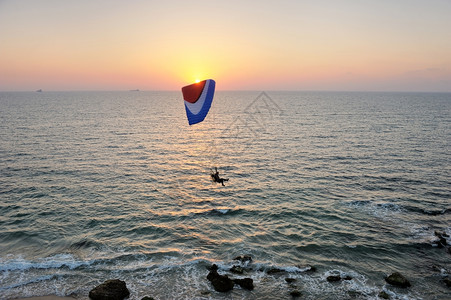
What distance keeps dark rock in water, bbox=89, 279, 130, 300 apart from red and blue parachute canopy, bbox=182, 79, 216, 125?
14311 millimetres

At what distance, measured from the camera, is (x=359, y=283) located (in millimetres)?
19141

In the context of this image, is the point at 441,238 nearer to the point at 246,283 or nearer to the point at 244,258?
the point at 244,258

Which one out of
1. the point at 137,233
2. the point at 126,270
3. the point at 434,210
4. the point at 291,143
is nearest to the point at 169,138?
the point at 291,143

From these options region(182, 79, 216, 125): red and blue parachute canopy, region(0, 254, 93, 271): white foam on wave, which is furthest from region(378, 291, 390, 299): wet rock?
region(0, 254, 93, 271): white foam on wave

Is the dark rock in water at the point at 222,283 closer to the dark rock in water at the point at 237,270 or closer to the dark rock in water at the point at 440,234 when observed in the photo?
the dark rock in water at the point at 237,270

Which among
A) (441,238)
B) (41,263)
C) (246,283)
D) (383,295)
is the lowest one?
(383,295)

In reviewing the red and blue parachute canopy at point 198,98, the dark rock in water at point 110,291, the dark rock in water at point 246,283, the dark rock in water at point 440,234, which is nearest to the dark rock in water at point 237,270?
the dark rock in water at point 246,283

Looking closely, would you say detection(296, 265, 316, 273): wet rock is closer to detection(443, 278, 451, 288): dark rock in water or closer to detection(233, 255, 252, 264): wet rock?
detection(233, 255, 252, 264): wet rock

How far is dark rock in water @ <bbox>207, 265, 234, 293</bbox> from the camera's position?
18.3 m

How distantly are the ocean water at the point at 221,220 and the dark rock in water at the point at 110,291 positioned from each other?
675 mm

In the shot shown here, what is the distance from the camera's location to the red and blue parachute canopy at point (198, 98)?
84.4 ft

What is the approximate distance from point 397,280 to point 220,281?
483 inches

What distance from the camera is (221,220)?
2770cm

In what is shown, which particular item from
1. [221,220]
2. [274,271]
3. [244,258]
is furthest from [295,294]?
[221,220]
